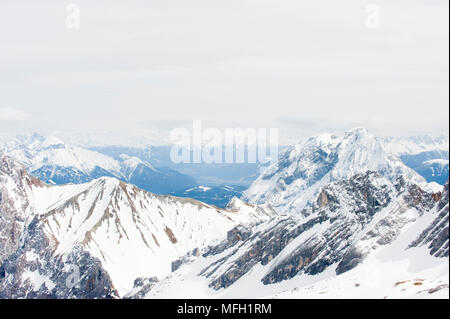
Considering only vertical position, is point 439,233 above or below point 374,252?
above

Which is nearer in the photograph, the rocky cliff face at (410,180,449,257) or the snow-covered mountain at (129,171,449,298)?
the snow-covered mountain at (129,171,449,298)

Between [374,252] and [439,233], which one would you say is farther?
[374,252]

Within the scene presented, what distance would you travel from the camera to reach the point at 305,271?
185500mm

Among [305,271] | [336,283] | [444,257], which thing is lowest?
[305,271]

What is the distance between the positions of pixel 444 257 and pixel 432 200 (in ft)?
159

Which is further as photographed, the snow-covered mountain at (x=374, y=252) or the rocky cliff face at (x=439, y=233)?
the rocky cliff face at (x=439, y=233)
